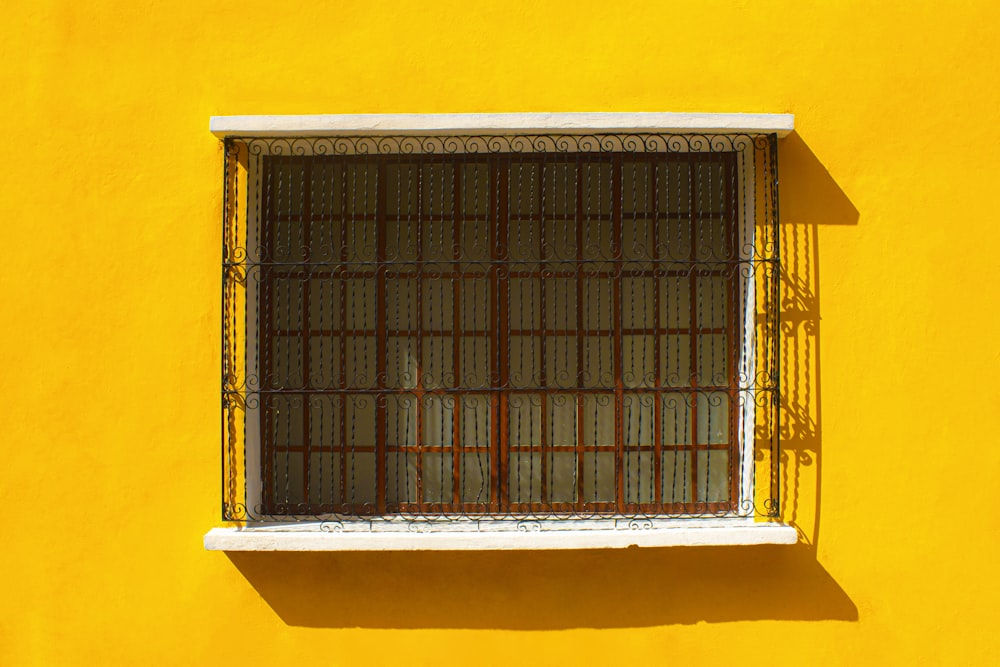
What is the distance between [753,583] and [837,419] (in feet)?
2.83

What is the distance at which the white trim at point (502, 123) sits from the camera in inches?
135

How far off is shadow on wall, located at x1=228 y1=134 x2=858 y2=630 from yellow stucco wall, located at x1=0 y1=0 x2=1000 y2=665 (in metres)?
0.01

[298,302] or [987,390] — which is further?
[298,302]

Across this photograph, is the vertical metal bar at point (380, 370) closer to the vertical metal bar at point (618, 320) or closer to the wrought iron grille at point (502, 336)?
the wrought iron grille at point (502, 336)

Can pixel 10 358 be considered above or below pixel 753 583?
above

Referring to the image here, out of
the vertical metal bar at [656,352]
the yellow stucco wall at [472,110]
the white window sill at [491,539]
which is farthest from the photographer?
the vertical metal bar at [656,352]

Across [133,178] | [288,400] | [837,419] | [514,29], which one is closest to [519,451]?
[288,400]

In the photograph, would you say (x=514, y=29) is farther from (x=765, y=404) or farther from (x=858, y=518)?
(x=858, y=518)

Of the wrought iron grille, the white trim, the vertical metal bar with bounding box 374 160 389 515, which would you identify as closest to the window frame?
the white trim

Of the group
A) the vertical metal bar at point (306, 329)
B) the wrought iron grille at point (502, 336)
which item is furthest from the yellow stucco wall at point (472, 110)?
the vertical metal bar at point (306, 329)

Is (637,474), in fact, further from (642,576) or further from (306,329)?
(306,329)

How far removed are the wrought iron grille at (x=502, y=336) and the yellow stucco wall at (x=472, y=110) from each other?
28cm

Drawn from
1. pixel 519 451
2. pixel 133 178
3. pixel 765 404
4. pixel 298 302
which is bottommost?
pixel 519 451

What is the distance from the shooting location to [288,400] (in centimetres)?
379
